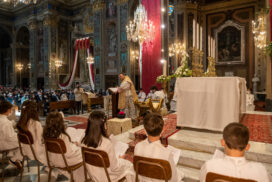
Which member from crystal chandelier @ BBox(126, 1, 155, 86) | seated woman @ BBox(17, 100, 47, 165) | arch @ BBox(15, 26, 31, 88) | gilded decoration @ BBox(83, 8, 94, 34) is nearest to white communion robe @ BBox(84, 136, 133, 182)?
seated woman @ BBox(17, 100, 47, 165)

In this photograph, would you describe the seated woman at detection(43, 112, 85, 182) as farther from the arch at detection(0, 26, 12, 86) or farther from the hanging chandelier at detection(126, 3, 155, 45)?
the arch at detection(0, 26, 12, 86)

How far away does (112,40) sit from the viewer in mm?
15180

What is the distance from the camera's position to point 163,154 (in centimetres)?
198

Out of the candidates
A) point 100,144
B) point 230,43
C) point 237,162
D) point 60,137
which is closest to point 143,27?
point 60,137

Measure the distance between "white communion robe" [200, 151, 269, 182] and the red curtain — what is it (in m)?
8.08

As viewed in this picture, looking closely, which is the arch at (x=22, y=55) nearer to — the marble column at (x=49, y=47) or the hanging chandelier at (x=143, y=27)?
the marble column at (x=49, y=47)

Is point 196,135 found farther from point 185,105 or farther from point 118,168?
point 118,168

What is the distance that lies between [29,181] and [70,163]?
45.3 inches

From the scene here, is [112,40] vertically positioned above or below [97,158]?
above

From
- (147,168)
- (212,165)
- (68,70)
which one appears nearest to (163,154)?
(147,168)

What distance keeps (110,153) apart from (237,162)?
1.31 meters

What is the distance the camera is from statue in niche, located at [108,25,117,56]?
15062mm

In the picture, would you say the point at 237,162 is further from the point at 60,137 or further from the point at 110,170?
the point at 60,137

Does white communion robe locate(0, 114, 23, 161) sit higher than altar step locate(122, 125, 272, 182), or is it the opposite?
white communion robe locate(0, 114, 23, 161)
